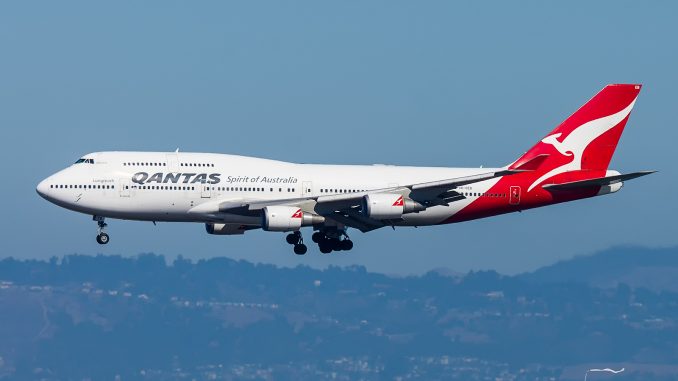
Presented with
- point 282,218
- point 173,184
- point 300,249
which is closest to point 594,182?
point 300,249

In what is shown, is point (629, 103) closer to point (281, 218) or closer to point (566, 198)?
point (566, 198)

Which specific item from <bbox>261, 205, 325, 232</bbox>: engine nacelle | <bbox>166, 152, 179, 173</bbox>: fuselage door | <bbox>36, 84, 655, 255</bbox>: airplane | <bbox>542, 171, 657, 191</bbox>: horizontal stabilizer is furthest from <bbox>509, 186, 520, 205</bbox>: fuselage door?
<bbox>166, 152, 179, 173</bbox>: fuselage door

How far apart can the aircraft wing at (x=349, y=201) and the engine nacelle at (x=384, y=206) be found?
1.99ft

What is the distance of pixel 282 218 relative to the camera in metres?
76.6

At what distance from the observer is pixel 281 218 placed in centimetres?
7650

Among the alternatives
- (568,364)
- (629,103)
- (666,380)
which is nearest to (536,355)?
(568,364)

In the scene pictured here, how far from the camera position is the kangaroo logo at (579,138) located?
84625mm

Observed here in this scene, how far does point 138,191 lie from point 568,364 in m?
113

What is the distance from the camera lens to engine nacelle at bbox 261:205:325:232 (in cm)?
7638

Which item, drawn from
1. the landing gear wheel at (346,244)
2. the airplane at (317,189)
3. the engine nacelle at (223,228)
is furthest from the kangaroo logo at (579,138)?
the engine nacelle at (223,228)

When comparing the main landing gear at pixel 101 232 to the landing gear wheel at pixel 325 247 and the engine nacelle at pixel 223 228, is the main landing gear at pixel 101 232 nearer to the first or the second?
the engine nacelle at pixel 223 228

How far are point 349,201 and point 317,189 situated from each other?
2.89 metres

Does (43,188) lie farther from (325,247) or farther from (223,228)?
(325,247)

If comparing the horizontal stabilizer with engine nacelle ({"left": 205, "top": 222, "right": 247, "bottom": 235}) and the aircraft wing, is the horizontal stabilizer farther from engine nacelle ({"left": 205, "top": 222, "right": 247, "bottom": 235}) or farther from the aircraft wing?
engine nacelle ({"left": 205, "top": 222, "right": 247, "bottom": 235})
